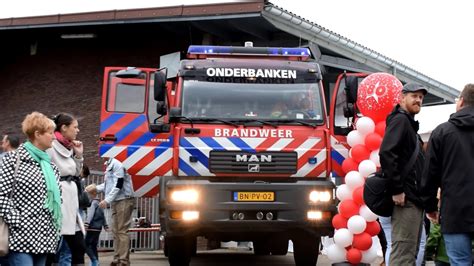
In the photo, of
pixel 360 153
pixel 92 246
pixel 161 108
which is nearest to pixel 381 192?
pixel 360 153

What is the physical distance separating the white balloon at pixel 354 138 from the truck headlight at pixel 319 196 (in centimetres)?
72

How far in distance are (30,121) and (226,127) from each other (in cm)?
392

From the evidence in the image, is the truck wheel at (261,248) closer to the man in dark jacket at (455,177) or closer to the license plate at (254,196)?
the license plate at (254,196)

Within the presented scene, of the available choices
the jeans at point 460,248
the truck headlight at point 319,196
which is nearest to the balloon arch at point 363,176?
the truck headlight at point 319,196

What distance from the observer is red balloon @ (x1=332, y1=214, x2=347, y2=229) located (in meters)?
8.60

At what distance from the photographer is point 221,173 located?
8.90 meters

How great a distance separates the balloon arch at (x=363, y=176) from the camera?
8484mm

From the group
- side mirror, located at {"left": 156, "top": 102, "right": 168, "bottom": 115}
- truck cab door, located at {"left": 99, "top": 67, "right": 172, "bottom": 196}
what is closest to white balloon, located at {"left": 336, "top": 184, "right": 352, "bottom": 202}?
truck cab door, located at {"left": 99, "top": 67, "right": 172, "bottom": 196}

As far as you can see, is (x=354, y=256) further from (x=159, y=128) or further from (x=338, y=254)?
(x=159, y=128)

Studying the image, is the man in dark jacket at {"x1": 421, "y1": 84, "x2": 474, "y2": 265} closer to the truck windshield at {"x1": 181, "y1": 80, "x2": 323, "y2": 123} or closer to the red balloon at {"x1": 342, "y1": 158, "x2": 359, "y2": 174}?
the red balloon at {"x1": 342, "y1": 158, "x2": 359, "y2": 174}

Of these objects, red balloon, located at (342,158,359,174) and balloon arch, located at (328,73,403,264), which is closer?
balloon arch, located at (328,73,403,264)

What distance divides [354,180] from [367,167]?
0.24 meters

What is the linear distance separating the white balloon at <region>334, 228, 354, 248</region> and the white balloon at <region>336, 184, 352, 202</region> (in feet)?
1.33

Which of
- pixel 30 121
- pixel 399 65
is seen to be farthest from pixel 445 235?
pixel 399 65
